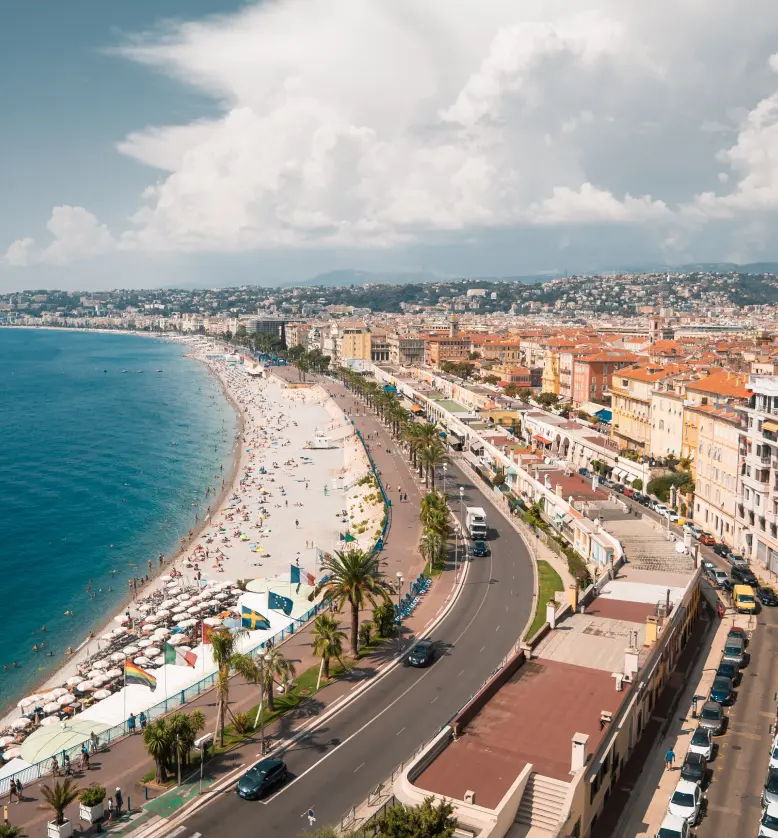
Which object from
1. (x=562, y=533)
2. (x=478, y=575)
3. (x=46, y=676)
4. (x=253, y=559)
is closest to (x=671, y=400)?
(x=562, y=533)

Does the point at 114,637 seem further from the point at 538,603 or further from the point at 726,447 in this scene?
the point at 726,447

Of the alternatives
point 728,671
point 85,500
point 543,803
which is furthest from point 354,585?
point 85,500

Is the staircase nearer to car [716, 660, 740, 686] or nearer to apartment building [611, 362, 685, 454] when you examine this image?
car [716, 660, 740, 686]

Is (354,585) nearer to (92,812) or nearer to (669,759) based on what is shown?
(92,812)

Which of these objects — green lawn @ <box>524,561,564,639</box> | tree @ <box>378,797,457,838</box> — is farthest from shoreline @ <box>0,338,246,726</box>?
tree @ <box>378,797,457,838</box>

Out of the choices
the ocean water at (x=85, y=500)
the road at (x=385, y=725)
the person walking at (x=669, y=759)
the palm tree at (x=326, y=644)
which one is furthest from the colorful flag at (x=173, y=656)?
the person walking at (x=669, y=759)

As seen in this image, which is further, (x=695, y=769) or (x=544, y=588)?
(x=544, y=588)

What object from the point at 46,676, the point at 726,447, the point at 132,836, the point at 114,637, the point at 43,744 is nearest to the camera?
the point at 132,836

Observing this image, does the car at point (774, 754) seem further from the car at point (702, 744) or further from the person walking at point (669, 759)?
the person walking at point (669, 759)
